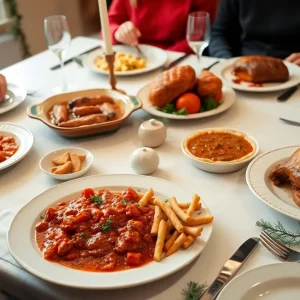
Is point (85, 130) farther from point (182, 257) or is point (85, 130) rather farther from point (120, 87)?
point (182, 257)

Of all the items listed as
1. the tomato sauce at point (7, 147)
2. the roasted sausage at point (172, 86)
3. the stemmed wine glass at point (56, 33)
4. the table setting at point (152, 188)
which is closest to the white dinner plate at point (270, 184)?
the table setting at point (152, 188)

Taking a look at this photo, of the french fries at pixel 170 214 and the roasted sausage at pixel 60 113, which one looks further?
the roasted sausage at pixel 60 113

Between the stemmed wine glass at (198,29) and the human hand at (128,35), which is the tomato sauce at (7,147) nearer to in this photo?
the stemmed wine glass at (198,29)

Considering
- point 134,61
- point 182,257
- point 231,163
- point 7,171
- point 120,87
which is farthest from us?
point 134,61

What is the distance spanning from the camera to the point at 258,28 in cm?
238

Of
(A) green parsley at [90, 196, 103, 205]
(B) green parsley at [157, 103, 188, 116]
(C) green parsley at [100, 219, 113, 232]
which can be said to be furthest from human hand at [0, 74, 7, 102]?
(C) green parsley at [100, 219, 113, 232]

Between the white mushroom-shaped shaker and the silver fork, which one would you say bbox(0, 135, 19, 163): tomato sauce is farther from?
the silver fork

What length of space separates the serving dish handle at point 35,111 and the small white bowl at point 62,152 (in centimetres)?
21

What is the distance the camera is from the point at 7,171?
1.34 m

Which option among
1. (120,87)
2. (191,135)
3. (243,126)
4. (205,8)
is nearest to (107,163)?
(191,135)

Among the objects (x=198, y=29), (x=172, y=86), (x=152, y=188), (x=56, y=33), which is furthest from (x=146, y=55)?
(x=152, y=188)

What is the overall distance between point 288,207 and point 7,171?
0.81 metres

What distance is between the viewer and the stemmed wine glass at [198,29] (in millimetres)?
1793

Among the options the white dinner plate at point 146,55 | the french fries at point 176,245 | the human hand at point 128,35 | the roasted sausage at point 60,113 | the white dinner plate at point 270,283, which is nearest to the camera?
the white dinner plate at point 270,283
